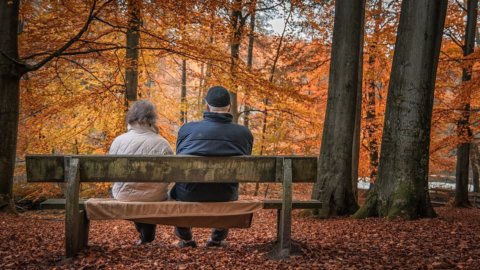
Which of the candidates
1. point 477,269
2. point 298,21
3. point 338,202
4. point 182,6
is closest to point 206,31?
point 182,6

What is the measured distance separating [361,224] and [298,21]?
11889 millimetres

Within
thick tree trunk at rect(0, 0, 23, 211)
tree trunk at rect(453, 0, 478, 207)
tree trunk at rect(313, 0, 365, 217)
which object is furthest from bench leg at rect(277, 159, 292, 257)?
tree trunk at rect(453, 0, 478, 207)

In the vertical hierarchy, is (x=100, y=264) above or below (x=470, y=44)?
below

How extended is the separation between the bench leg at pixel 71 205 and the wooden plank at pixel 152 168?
2.9 inches

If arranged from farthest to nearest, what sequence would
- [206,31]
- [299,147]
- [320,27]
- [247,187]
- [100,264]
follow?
[247,187] < [299,147] < [320,27] < [206,31] < [100,264]

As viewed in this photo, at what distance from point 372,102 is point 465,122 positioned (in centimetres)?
405

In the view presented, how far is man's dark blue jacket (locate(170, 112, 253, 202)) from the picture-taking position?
13.7 ft

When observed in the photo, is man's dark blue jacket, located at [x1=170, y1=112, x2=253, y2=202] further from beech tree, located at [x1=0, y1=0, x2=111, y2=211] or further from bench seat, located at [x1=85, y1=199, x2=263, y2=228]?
beech tree, located at [x1=0, y1=0, x2=111, y2=211]

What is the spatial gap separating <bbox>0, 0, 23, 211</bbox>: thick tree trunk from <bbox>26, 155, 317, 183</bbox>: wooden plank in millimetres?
4929

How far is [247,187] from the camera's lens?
74.8ft

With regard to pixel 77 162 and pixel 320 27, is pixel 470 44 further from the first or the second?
pixel 77 162

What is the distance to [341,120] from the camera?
344 inches

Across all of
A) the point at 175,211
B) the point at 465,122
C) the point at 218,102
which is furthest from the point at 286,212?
the point at 465,122

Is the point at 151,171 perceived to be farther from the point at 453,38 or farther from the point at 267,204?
the point at 453,38
